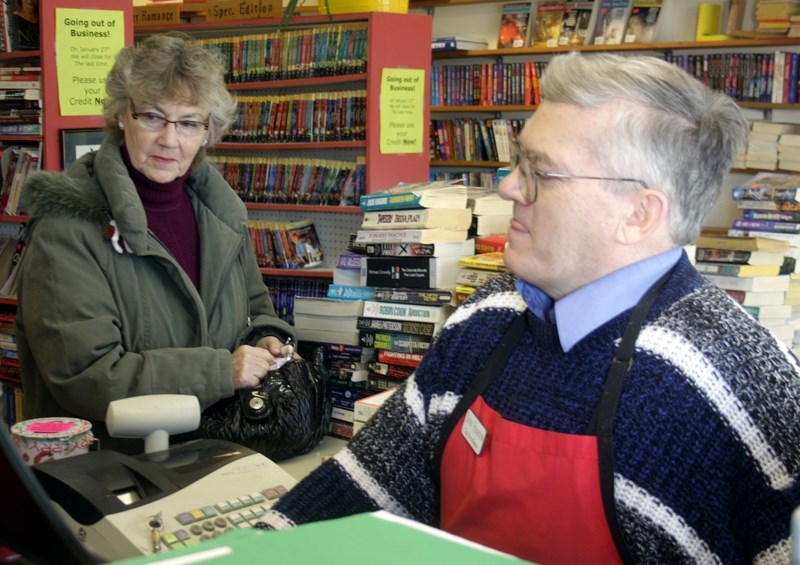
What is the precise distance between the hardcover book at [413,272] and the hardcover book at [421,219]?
10 centimetres

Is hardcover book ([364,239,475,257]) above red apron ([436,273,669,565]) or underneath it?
above

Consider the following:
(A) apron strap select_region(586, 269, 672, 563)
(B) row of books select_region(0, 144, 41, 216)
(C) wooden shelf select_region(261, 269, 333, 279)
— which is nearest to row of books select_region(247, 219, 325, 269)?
(C) wooden shelf select_region(261, 269, 333, 279)

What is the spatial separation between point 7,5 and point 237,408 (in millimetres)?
2719

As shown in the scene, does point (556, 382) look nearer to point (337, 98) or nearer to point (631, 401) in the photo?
point (631, 401)

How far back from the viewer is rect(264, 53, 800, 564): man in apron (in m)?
1.24

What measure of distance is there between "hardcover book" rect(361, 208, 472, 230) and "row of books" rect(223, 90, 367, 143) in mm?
1557

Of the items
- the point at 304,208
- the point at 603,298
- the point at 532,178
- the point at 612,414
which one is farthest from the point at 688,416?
the point at 304,208

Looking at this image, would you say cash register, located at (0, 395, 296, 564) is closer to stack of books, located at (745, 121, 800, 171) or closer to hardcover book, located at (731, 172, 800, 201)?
hardcover book, located at (731, 172, 800, 201)

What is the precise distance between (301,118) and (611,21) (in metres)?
2.68

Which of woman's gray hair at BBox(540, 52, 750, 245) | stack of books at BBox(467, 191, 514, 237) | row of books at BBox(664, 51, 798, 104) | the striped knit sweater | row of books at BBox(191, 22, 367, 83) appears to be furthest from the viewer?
row of books at BBox(664, 51, 798, 104)

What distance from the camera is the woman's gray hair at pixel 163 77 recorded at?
8.07 ft

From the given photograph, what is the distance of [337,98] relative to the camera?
4.42m

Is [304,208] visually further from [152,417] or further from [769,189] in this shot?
[152,417]

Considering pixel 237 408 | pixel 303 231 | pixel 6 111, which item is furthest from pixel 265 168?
pixel 237 408
